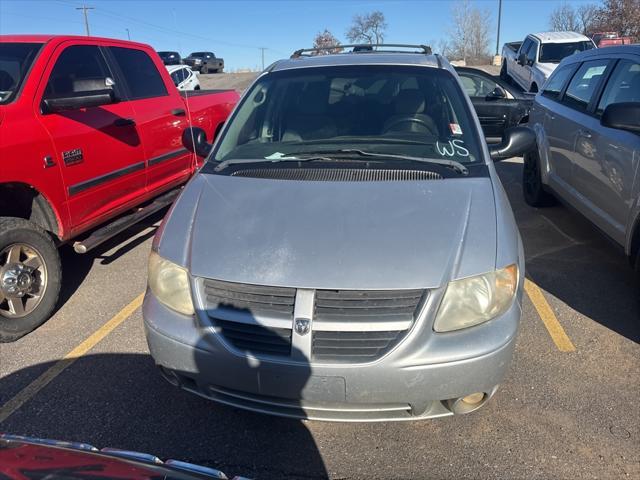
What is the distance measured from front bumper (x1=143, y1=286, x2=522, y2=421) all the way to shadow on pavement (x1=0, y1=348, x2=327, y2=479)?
349 mm

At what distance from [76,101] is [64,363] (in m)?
1.90

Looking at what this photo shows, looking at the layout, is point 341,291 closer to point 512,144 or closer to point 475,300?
point 475,300

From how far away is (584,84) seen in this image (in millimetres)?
5137

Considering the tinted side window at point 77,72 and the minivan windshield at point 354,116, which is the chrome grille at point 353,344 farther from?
the tinted side window at point 77,72

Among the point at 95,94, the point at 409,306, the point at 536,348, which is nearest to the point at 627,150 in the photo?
the point at 536,348

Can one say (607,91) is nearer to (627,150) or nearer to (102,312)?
(627,150)

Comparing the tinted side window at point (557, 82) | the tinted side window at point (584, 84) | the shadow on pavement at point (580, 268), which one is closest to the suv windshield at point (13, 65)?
the shadow on pavement at point (580, 268)

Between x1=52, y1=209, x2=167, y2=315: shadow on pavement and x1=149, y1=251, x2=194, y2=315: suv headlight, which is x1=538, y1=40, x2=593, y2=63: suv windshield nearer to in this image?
x1=52, y1=209, x2=167, y2=315: shadow on pavement

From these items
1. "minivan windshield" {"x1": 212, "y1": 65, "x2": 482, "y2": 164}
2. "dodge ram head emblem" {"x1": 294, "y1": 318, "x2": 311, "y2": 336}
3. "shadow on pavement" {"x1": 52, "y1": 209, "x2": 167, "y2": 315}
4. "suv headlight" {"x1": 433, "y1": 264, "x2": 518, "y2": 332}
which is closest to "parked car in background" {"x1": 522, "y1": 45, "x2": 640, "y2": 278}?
"minivan windshield" {"x1": 212, "y1": 65, "x2": 482, "y2": 164}

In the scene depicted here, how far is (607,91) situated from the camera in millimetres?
4520

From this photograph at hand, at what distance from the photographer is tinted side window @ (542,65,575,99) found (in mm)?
5692

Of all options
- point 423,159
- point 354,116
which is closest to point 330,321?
point 423,159

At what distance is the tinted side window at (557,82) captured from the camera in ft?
18.7

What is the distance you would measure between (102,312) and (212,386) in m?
2.10
